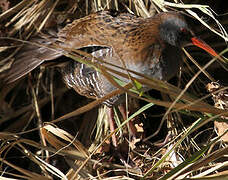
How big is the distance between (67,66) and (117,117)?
44cm

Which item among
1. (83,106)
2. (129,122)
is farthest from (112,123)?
(83,106)

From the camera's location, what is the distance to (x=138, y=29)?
7.67ft

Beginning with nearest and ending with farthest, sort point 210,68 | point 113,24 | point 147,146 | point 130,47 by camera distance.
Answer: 1. point 130,47
2. point 113,24
3. point 147,146
4. point 210,68

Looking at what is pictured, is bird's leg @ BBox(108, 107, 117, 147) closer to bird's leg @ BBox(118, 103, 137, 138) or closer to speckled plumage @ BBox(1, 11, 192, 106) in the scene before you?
bird's leg @ BBox(118, 103, 137, 138)

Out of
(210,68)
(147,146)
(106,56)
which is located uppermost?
(106,56)

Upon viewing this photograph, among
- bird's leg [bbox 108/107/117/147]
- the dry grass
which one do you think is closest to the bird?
bird's leg [bbox 108/107/117/147]

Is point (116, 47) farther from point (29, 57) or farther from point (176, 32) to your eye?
point (29, 57)

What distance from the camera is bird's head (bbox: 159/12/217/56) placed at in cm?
220

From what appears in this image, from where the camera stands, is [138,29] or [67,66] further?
[67,66]

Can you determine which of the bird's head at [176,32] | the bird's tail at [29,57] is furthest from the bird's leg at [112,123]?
the bird's head at [176,32]

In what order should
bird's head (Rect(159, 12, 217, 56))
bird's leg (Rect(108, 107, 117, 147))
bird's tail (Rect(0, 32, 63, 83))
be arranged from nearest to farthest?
1. bird's head (Rect(159, 12, 217, 56))
2. bird's tail (Rect(0, 32, 63, 83))
3. bird's leg (Rect(108, 107, 117, 147))

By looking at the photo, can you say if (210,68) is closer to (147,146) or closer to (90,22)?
(147,146)

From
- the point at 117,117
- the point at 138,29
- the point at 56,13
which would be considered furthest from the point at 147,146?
the point at 56,13

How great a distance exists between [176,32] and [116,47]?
326mm
